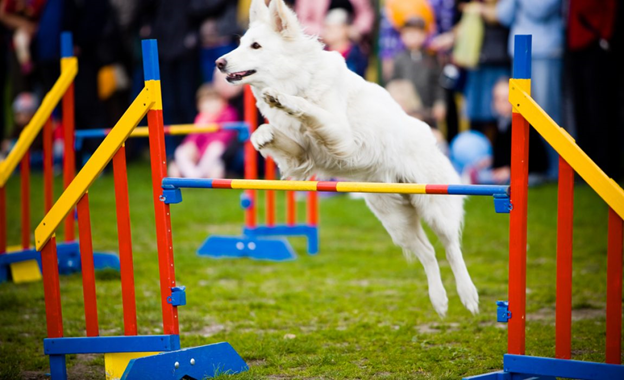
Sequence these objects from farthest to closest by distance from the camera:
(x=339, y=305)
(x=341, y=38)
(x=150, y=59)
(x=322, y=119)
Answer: (x=341, y=38) → (x=339, y=305) → (x=322, y=119) → (x=150, y=59)

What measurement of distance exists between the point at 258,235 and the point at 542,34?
4.69m

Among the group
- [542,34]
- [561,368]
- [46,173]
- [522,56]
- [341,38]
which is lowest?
[561,368]

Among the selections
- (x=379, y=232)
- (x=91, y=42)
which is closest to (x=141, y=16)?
(x=91, y=42)

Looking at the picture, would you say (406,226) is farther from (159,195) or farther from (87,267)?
(87,267)

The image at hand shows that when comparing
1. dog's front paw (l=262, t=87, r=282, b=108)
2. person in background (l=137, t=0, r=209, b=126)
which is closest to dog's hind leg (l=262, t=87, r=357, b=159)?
dog's front paw (l=262, t=87, r=282, b=108)

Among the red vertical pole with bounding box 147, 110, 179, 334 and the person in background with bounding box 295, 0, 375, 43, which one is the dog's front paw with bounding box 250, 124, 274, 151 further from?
the person in background with bounding box 295, 0, 375, 43

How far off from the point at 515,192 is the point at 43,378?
103 inches

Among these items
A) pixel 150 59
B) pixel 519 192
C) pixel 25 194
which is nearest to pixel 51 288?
pixel 150 59

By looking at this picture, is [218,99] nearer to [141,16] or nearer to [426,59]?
[141,16]

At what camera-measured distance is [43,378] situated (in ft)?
13.8

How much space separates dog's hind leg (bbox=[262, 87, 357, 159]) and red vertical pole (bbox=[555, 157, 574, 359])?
1.24 m

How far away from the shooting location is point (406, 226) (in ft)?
16.3

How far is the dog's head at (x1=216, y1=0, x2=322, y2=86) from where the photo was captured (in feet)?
14.0

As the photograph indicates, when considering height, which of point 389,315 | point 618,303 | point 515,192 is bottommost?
point 389,315
